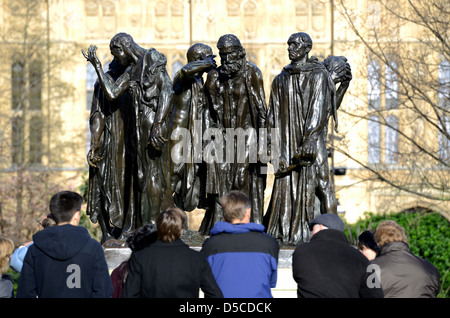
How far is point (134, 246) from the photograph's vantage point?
7.70m

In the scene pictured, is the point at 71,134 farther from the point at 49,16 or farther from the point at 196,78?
the point at 196,78

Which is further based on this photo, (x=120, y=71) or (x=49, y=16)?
(x=49, y=16)

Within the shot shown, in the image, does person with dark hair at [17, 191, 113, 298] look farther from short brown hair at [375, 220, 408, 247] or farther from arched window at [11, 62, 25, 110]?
arched window at [11, 62, 25, 110]

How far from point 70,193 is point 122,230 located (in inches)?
186

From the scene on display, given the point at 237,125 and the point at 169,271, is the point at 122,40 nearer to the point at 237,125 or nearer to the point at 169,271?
the point at 237,125

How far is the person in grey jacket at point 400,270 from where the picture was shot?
816 cm

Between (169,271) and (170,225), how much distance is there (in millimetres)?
353

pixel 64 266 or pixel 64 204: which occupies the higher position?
pixel 64 204

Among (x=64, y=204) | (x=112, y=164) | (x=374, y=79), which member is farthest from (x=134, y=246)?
(x=374, y=79)

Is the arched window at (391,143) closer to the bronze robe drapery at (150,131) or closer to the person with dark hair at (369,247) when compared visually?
the bronze robe drapery at (150,131)

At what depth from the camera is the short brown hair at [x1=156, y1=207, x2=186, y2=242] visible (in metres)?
7.27

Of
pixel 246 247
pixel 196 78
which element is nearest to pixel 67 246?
pixel 246 247

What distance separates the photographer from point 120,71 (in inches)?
488

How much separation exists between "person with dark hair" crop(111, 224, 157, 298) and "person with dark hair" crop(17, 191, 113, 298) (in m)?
0.27
